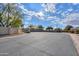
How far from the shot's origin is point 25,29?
4.05 meters

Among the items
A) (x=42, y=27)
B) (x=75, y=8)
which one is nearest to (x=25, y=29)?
(x=42, y=27)

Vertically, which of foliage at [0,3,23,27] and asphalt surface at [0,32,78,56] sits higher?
foliage at [0,3,23,27]

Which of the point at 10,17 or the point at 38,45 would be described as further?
the point at 10,17

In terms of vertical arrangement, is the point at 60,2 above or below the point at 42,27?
above

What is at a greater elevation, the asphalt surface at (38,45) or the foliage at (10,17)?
the foliage at (10,17)

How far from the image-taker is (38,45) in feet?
12.6

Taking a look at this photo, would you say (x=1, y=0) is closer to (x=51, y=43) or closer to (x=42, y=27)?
(x=42, y=27)

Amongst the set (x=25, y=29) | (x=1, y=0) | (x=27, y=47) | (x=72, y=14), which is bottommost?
(x=27, y=47)

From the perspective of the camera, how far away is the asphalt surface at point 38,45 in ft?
12.1

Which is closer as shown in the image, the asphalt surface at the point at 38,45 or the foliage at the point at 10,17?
the asphalt surface at the point at 38,45

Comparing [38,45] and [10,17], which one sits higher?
[10,17]

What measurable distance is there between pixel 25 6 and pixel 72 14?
771mm

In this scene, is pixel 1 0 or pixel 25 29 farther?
pixel 25 29

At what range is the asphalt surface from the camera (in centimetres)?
368
